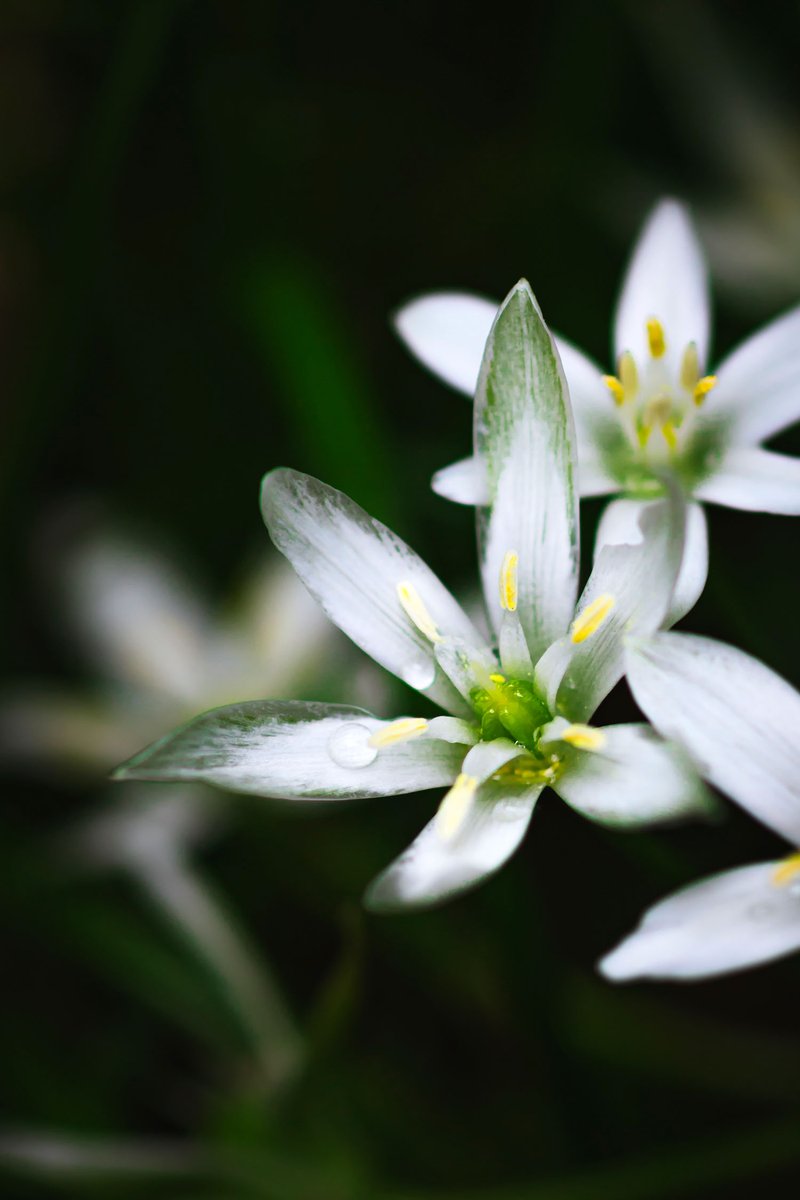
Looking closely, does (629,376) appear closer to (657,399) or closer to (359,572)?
(657,399)

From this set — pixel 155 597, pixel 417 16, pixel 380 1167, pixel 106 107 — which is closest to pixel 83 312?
pixel 106 107

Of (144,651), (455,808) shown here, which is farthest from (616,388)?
(144,651)

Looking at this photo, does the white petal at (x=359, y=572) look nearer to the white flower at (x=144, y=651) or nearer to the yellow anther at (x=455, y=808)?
the yellow anther at (x=455, y=808)

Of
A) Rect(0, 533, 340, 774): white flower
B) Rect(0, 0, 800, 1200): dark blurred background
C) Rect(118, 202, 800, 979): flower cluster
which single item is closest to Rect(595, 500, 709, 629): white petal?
Rect(118, 202, 800, 979): flower cluster

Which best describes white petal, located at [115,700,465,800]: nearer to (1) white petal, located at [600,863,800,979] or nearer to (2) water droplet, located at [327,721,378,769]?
(2) water droplet, located at [327,721,378,769]

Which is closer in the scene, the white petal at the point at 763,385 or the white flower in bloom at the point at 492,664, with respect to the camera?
the white flower in bloom at the point at 492,664

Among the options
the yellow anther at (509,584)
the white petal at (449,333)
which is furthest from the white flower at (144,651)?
the yellow anther at (509,584)

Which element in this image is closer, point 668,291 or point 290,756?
point 290,756
